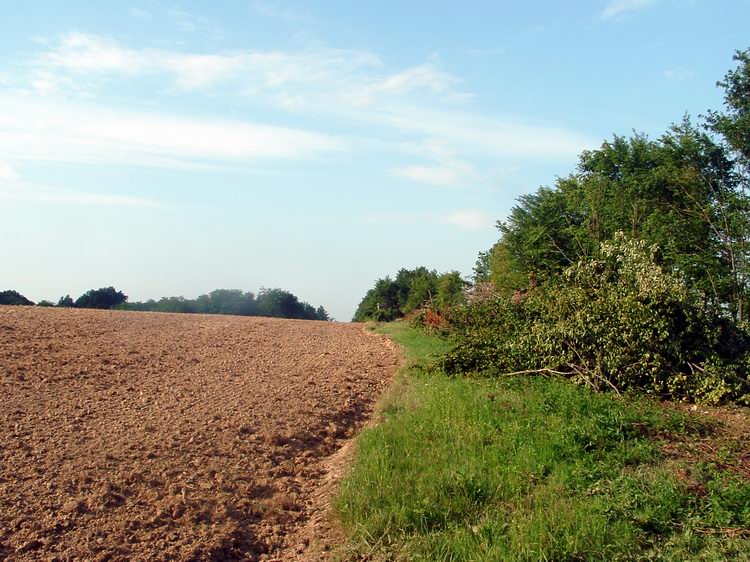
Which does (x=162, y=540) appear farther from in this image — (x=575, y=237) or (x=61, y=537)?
(x=575, y=237)

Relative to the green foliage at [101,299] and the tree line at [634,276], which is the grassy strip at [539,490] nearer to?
the tree line at [634,276]

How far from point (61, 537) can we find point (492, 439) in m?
4.08

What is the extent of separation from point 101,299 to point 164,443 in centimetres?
2342

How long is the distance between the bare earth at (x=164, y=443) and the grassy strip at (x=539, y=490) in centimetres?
66

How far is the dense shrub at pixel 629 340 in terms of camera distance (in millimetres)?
9531

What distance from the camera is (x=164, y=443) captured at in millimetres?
7320

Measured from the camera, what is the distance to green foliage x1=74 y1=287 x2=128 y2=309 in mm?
28500

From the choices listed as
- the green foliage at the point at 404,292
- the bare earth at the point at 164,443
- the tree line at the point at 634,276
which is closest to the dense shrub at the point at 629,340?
the tree line at the point at 634,276

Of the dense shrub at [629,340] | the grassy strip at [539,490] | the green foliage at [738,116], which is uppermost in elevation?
the green foliage at [738,116]

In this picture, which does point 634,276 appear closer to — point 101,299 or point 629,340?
point 629,340

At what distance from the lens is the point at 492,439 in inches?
292

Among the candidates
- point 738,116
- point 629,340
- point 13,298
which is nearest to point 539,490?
point 629,340

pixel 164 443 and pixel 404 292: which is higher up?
pixel 404 292

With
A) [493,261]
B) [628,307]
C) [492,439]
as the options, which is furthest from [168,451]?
[493,261]
